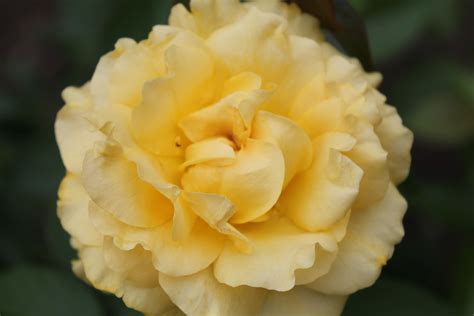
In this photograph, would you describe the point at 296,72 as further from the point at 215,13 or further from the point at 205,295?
the point at 205,295

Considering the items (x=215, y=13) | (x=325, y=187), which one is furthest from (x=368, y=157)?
(x=215, y=13)

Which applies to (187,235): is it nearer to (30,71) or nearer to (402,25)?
(402,25)

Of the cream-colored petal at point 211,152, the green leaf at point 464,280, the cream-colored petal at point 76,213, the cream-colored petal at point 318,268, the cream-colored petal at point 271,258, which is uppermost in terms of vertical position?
the cream-colored petal at point 211,152

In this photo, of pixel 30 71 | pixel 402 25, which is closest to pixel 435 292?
pixel 402 25

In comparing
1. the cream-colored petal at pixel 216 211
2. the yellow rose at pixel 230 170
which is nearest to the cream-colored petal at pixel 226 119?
the yellow rose at pixel 230 170

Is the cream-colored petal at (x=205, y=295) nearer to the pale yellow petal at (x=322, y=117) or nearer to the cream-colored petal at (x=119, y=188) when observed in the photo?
the cream-colored petal at (x=119, y=188)

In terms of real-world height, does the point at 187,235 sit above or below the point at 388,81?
above
